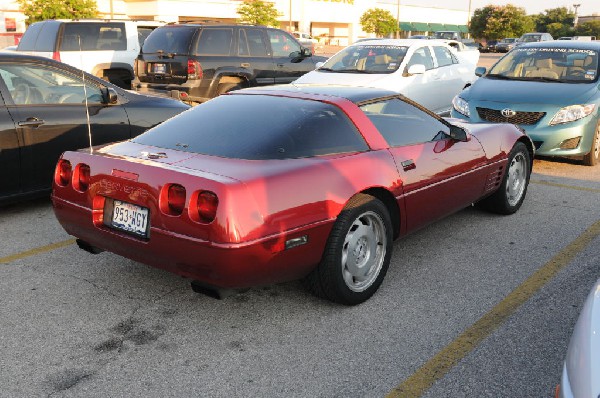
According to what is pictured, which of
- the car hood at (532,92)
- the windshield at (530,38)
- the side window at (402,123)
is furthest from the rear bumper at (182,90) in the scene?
the windshield at (530,38)

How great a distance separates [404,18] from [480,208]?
95164 millimetres

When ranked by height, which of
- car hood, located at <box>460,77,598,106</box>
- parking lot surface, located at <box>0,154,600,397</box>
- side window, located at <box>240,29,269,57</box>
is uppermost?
side window, located at <box>240,29,269,57</box>

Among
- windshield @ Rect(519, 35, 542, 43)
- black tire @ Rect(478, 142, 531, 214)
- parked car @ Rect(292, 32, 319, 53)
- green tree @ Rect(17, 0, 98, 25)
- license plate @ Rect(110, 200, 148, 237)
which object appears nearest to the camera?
license plate @ Rect(110, 200, 148, 237)

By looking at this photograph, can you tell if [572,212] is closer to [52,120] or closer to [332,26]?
[52,120]

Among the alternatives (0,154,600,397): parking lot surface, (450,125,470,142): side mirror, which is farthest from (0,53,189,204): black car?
(450,125,470,142): side mirror

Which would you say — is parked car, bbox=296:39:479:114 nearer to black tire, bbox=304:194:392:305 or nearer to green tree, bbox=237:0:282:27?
black tire, bbox=304:194:392:305

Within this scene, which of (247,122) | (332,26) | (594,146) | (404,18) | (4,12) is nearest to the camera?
(247,122)

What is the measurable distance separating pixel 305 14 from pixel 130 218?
7022 cm

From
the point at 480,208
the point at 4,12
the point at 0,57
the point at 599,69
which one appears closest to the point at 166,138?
the point at 0,57

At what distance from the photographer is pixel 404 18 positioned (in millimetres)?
95938

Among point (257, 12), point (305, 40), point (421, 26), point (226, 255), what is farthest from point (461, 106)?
point (421, 26)

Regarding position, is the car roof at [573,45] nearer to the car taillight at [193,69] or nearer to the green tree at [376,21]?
the car taillight at [193,69]

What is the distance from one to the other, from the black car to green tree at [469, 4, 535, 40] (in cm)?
7368

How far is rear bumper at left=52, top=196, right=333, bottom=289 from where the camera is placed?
3.33m
